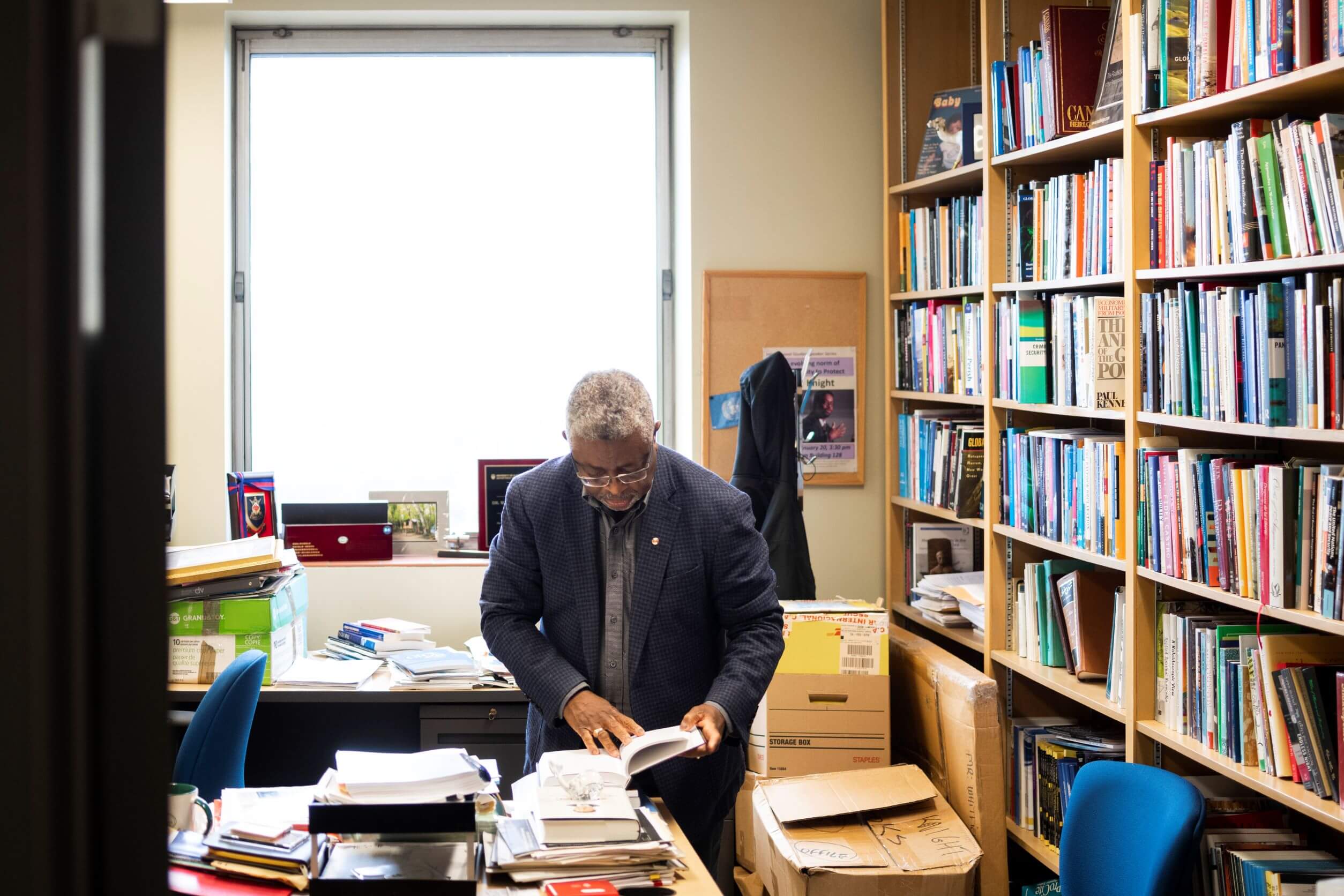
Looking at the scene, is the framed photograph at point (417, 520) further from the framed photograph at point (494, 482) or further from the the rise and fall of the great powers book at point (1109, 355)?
the the rise and fall of the great powers book at point (1109, 355)

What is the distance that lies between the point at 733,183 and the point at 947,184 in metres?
0.84

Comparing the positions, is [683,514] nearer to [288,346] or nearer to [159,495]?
[159,495]

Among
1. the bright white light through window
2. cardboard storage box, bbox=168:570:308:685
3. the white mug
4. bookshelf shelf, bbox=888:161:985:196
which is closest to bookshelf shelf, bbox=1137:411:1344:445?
bookshelf shelf, bbox=888:161:985:196

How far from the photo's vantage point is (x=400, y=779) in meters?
1.96

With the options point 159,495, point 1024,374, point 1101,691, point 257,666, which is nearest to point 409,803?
point 257,666

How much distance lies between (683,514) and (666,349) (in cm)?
241

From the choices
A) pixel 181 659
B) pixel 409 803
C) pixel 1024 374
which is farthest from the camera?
pixel 181 659

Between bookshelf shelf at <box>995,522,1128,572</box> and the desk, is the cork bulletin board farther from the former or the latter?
the desk

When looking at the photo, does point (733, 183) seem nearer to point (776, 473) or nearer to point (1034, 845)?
point (776, 473)

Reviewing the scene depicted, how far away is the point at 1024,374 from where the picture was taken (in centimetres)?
335

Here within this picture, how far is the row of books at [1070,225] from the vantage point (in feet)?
9.71

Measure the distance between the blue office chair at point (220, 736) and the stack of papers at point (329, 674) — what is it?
0.66 meters

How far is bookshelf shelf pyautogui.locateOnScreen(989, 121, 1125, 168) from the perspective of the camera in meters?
2.96

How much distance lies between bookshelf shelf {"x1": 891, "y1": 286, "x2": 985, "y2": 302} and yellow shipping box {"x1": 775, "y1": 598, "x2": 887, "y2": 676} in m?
1.07
